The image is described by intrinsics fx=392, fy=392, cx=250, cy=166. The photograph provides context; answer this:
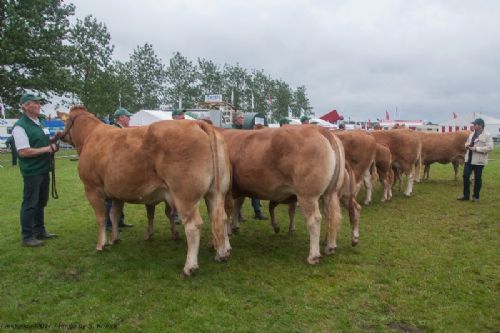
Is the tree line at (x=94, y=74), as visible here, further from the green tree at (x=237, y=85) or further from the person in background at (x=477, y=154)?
the person in background at (x=477, y=154)

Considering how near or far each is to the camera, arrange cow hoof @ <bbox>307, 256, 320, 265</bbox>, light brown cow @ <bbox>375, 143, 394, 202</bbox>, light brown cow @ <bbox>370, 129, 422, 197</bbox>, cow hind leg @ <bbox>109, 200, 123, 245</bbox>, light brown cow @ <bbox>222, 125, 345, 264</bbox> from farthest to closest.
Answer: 1. light brown cow @ <bbox>370, 129, 422, 197</bbox>
2. light brown cow @ <bbox>375, 143, 394, 202</bbox>
3. cow hind leg @ <bbox>109, 200, 123, 245</bbox>
4. cow hoof @ <bbox>307, 256, 320, 265</bbox>
5. light brown cow @ <bbox>222, 125, 345, 264</bbox>

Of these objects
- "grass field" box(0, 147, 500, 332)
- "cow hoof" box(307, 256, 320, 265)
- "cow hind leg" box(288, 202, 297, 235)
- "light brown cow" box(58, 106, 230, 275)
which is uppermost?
"light brown cow" box(58, 106, 230, 275)

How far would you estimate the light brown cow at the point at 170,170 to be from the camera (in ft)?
16.0

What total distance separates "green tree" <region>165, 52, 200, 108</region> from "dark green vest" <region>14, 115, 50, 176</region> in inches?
2083

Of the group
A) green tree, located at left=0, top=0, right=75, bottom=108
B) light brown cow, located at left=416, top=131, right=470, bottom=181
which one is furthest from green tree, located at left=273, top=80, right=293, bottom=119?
light brown cow, located at left=416, top=131, right=470, bottom=181

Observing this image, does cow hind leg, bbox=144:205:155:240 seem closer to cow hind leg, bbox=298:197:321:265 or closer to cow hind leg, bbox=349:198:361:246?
cow hind leg, bbox=298:197:321:265

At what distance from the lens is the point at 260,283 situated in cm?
489

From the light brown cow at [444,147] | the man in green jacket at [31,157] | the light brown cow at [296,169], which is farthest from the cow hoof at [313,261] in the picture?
the light brown cow at [444,147]

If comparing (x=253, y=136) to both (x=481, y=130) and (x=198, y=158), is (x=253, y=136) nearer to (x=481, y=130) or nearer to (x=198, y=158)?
(x=198, y=158)

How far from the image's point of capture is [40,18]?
25594 millimetres

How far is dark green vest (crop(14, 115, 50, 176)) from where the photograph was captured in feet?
19.9

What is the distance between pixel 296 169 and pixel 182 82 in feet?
187

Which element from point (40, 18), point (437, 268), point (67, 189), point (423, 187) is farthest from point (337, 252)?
point (40, 18)

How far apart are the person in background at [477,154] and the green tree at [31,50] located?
24.3 meters
